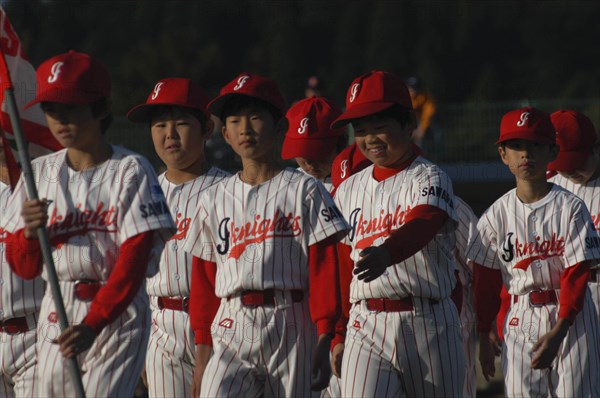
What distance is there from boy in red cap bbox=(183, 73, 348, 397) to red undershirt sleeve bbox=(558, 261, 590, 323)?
184cm

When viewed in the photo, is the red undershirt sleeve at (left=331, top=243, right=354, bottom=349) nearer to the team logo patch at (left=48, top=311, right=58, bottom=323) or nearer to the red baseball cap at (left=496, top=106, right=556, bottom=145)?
the red baseball cap at (left=496, top=106, right=556, bottom=145)

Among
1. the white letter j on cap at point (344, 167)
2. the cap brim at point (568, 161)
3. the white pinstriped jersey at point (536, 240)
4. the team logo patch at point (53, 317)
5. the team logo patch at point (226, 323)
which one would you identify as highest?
the cap brim at point (568, 161)

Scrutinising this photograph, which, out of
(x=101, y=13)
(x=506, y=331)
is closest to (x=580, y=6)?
(x=101, y=13)

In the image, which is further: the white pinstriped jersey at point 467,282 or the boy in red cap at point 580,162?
the boy in red cap at point 580,162

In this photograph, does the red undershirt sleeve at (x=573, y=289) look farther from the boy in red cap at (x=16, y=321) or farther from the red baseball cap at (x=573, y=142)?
the boy in red cap at (x=16, y=321)

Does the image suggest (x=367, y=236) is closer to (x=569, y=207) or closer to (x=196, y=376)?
(x=196, y=376)

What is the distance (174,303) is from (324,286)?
1.54 m

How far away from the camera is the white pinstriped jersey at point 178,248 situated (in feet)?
23.9

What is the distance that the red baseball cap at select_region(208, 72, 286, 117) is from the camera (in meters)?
6.33

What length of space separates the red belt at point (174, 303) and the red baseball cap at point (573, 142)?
9.83 ft

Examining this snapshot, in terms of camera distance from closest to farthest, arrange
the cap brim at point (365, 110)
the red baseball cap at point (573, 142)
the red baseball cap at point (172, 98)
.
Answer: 1. the cap brim at point (365, 110)
2. the red baseball cap at point (172, 98)
3. the red baseball cap at point (573, 142)

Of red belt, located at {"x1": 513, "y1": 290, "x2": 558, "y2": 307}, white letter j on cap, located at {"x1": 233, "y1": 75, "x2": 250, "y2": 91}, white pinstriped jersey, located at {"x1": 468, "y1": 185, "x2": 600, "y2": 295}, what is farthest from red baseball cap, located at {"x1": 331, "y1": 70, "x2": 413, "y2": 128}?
red belt, located at {"x1": 513, "y1": 290, "x2": 558, "y2": 307}

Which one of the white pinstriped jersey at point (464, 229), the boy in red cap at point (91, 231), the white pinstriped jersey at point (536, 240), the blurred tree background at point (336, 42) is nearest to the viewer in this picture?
the boy in red cap at point (91, 231)

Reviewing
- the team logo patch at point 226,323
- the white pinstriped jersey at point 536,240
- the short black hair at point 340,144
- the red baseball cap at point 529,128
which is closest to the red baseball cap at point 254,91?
the team logo patch at point 226,323
